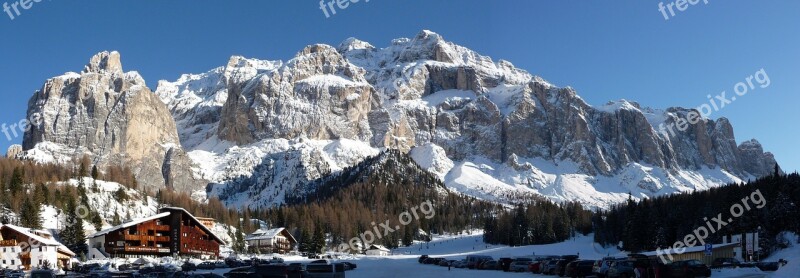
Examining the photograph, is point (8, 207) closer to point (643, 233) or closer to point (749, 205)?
point (643, 233)

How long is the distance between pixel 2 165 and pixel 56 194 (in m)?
41.8

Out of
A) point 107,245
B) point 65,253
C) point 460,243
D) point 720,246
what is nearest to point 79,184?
point 107,245

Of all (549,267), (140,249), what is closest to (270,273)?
(549,267)

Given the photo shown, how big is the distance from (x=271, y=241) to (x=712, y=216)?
275 feet

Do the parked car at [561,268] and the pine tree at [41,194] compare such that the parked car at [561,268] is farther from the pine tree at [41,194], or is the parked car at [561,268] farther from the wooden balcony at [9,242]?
the pine tree at [41,194]

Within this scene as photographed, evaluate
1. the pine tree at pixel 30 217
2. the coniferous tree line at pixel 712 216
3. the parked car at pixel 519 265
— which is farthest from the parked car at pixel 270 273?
the pine tree at pixel 30 217

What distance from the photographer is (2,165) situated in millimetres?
174500

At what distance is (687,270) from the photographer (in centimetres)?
4647

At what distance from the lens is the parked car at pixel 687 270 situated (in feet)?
150

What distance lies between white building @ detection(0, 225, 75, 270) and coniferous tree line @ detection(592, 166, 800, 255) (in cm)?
8668

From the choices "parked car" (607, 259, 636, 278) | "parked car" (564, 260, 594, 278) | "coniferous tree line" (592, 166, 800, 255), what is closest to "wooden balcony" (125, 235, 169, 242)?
"coniferous tree line" (592, 166, 800, 255)

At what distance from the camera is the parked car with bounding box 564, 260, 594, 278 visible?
55466 millimetres

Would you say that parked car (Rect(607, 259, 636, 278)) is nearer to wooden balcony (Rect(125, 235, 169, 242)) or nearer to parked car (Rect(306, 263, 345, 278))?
parked car (Rect(306, 263, 345, 278))

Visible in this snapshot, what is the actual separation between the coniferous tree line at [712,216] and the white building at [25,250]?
86.7 metres
